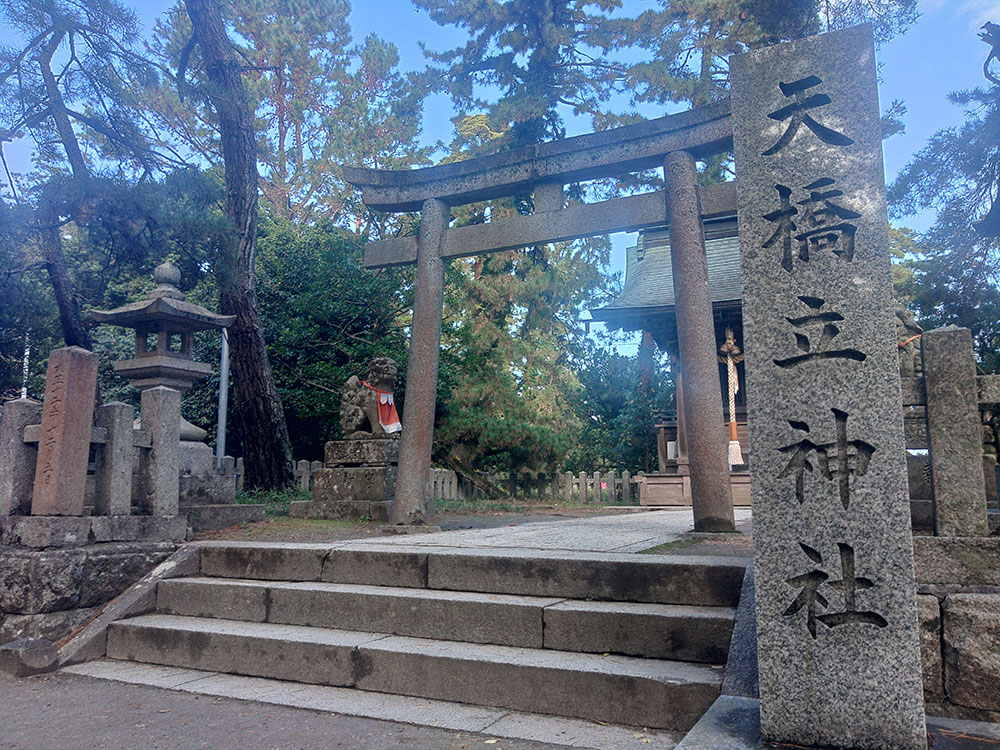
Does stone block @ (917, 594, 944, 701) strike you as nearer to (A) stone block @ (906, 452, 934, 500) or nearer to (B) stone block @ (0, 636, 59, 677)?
(A) stone block @ (906, 452, 934, 500)

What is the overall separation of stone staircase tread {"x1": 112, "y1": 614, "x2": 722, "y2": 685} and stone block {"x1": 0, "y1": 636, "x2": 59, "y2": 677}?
437 mm

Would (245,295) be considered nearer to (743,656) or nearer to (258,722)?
(258,722)

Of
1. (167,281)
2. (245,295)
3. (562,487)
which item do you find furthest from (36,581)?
(562,487)

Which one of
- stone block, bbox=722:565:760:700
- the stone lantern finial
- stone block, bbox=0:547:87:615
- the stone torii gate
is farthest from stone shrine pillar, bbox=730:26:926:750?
the stone lantern finial

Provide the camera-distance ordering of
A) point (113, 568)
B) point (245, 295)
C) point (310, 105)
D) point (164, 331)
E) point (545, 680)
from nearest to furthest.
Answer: point (545, 680)
point (113, 568)
point (164, 331)
point (245, 295)
point (310, 105)

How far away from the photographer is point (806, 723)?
249 cm

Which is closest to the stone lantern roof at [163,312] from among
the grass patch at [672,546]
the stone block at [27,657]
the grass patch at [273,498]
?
the grass patch at [273,498]

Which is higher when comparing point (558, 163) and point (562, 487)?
point (558, 163)

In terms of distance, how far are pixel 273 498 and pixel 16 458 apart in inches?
201

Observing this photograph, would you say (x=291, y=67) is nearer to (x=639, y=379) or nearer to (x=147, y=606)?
(x=639, y=379)

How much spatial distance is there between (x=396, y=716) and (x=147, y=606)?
9.13 feet

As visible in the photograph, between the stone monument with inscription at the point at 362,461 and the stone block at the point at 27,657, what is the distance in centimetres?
385

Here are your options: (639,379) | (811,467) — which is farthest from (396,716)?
(639,379)

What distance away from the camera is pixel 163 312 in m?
7.44
